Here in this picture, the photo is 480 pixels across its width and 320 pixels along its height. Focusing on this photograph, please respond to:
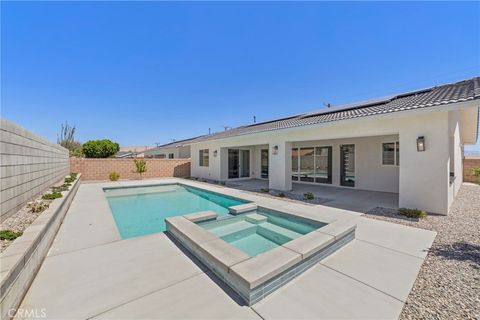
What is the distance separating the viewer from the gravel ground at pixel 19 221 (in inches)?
128

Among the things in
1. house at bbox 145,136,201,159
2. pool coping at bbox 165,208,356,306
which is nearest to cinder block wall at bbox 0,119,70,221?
pool coping at bbox 165,208,356,306

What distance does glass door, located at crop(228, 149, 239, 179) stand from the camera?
1691 centimetres

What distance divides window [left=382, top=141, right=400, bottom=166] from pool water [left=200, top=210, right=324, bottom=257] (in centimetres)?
783

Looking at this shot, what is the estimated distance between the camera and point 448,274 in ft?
11.1

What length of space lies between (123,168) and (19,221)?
49.9ft

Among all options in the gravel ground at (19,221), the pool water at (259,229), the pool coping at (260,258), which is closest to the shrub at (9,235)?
the gravel ground at (19,221)

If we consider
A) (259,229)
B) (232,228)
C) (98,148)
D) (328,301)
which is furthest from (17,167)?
(98,148)

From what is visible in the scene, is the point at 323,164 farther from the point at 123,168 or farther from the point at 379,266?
the point at 123,168

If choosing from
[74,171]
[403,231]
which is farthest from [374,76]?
[74,171]

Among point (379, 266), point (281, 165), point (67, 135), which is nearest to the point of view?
point (379, 266)

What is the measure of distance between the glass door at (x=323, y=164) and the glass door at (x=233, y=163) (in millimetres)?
6571

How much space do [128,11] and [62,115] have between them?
28999 mm

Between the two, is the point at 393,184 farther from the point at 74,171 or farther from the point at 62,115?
the point at 62,115

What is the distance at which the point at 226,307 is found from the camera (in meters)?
2.63
